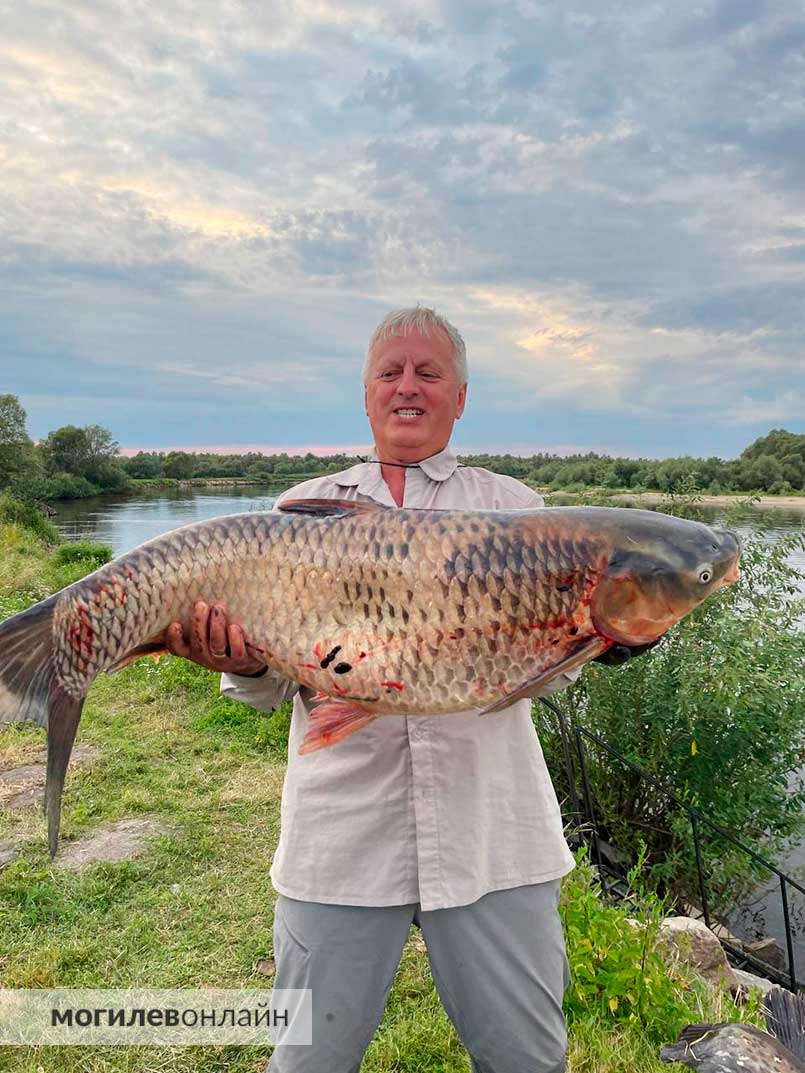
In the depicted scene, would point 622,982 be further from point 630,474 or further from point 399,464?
point 630,474

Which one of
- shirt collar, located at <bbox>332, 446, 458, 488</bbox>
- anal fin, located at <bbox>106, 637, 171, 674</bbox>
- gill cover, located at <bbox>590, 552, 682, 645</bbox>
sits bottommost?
anal fin, located at <bbox>106, 637, 171, 674</bbox>

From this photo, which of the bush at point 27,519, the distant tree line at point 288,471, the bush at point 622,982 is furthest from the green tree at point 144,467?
the bush at point 622,982

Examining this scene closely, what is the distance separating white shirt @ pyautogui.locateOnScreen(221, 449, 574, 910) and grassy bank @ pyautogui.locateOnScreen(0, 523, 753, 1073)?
5.36 ft

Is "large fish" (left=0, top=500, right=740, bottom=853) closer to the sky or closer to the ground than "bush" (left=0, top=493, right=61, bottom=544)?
closer to the sky

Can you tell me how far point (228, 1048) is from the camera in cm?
367

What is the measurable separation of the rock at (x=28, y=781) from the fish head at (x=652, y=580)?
5.02 metres

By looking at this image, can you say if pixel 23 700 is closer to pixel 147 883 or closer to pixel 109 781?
pixel 147 883

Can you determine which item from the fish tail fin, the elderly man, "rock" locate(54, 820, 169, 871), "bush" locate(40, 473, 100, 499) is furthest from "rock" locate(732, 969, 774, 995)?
"bush" locate(40, 473, 100, 499)

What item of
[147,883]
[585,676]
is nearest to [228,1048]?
[147,883]

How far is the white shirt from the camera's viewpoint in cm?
247

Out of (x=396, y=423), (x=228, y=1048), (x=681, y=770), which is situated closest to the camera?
(x=396, y=423)

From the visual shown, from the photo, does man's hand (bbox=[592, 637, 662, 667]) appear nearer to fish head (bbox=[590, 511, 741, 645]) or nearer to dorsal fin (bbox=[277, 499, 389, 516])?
fish head (bbox=[590, 511, 741, 645])

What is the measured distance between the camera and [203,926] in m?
4.76

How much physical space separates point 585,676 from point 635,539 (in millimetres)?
4991
